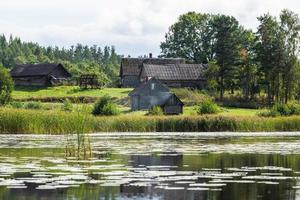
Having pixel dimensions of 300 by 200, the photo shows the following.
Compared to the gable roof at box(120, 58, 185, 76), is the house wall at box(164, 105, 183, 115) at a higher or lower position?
lower

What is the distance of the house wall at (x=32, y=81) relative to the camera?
9444cm

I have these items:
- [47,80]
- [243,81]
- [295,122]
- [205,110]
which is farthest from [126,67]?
[295,122]

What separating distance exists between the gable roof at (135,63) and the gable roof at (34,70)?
452 inches

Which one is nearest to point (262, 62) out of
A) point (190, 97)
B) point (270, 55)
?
point (270, 55)

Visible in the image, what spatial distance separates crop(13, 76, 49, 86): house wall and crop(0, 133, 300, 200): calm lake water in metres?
64.2

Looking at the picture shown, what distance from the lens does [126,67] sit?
106 meters

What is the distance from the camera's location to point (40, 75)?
9481cm

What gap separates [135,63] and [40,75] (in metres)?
17.5

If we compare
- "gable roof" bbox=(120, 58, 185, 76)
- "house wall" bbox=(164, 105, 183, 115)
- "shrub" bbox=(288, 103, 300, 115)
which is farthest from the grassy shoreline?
"gable roof" bbox=(120, 58, 185, 76)

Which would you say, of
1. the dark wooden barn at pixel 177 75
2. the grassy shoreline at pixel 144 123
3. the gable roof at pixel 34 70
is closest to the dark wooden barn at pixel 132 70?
the dark wooden barn at pixel 177 75

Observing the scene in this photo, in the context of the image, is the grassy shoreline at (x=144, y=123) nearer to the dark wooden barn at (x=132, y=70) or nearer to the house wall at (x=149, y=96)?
the house wall at (x=149, y=96)

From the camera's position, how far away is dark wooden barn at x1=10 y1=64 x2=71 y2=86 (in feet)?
311

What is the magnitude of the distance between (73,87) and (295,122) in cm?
4742

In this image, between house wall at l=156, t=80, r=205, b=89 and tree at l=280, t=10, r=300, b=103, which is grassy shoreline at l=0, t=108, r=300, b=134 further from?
house wall at l=156, t=80, r=205, b=89
